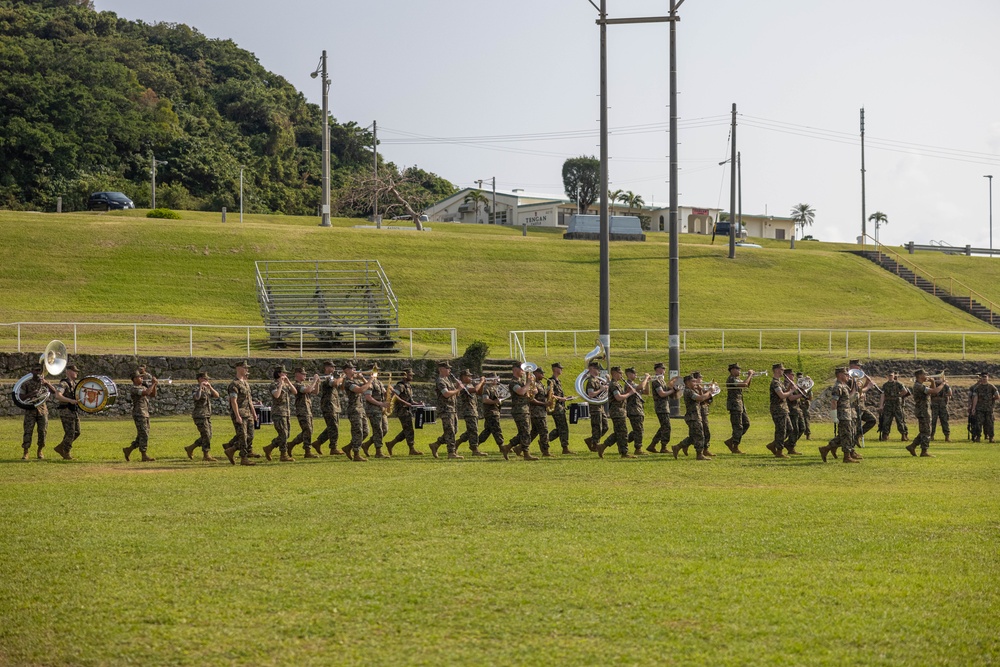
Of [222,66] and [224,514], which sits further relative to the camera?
[222,66]

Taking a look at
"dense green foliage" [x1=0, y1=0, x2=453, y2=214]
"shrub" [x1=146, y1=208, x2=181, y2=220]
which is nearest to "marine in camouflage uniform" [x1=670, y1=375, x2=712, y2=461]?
"shrub" [x1=146, y1=208, x2=181, y2=220]

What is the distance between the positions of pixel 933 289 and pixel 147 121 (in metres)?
63.7

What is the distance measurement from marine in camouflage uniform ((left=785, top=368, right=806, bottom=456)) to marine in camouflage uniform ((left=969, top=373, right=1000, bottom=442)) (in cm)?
600

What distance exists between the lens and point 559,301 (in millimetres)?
48906

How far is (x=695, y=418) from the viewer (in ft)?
66.9

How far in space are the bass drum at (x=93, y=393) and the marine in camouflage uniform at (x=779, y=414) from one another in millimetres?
13353

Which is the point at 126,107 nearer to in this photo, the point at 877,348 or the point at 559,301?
the point at 559,301

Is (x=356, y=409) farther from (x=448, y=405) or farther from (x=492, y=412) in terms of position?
(x=492, y=412)

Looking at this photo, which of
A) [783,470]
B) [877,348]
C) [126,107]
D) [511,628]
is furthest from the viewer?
[126,107]

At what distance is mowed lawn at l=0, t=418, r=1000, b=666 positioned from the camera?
25.4 feet

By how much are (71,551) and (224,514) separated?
2.52 m

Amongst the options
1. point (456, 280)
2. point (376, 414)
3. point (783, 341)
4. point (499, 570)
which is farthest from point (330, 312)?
point (499, 570)

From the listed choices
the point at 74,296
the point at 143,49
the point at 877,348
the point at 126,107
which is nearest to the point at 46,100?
the point at 126,107

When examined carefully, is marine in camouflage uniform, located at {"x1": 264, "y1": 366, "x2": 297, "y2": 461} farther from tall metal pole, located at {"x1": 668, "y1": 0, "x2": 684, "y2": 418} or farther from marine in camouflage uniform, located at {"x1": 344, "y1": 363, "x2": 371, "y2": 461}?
tall metal pole, located at {"x1": 668, "y1": 0, "x2": 684, "y2": 418}
